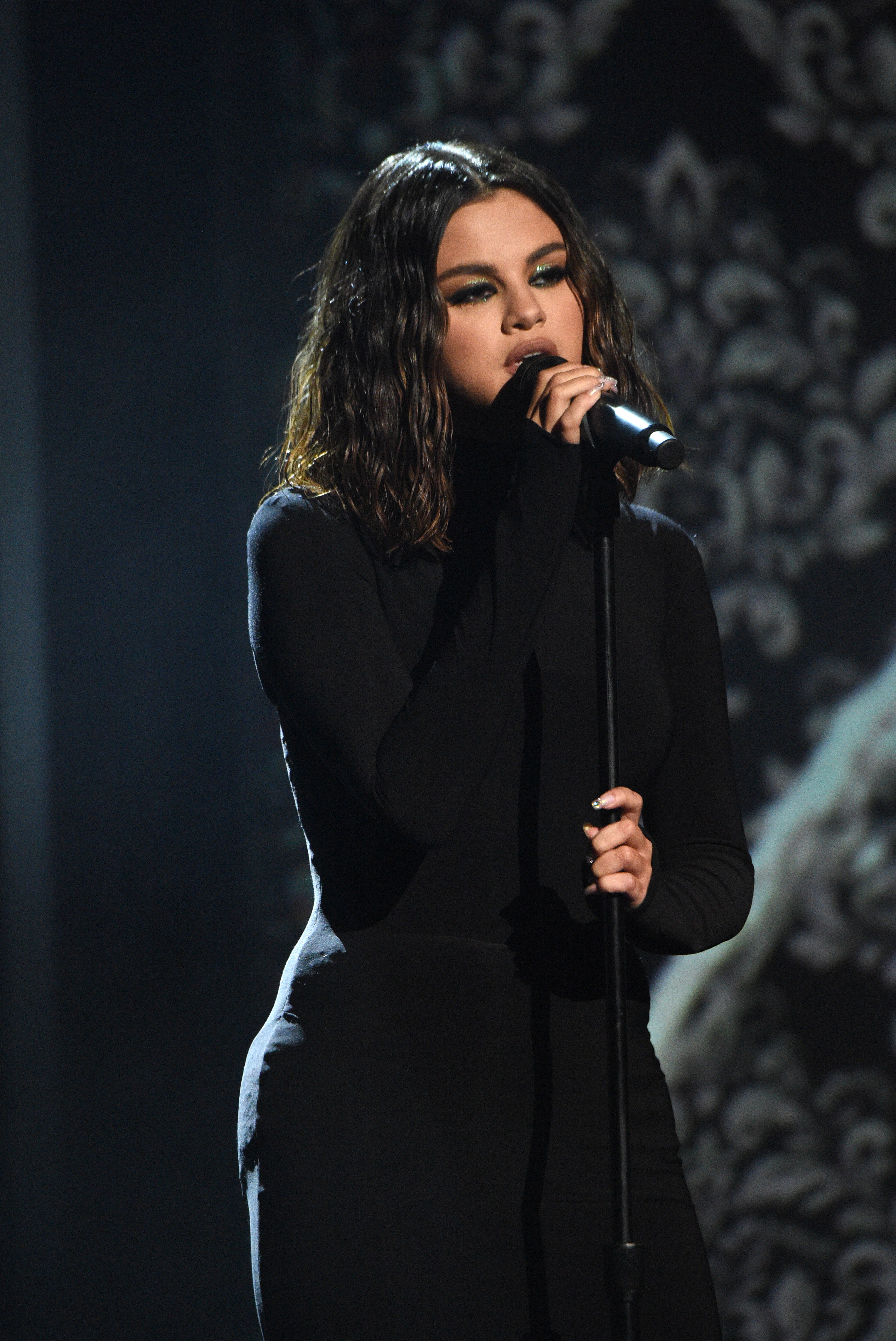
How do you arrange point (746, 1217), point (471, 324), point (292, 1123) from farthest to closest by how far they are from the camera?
point (746, 1217) → point (471, 324) → point (292, 1123)

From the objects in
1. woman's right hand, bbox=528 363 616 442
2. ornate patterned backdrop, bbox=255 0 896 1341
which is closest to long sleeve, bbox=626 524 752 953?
woman's right hand, bbox=528 363 616 442

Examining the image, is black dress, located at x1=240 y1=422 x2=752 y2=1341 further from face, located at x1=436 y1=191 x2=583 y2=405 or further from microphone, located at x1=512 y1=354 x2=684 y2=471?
face, located at x1=436 y1=191 x2=583 y2=405

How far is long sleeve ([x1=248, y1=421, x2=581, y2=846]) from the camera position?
101cm

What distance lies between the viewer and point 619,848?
95 cm

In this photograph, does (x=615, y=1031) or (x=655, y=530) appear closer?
(x=615, y=1031)

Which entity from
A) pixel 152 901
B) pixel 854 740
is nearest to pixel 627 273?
pixel 854 740

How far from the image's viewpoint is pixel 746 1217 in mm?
2096

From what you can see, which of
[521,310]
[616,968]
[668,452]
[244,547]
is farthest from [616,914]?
[244,547]

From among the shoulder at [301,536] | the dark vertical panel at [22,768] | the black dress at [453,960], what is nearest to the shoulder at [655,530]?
the black dress at [453,960]

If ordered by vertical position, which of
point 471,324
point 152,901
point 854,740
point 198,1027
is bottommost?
point 198,1027

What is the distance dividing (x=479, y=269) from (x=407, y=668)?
1.17 feet

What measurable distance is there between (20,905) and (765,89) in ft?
5.60

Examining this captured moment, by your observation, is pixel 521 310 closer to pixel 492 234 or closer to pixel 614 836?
pixel 492 234

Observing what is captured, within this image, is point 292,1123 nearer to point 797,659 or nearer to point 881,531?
point 797,659
